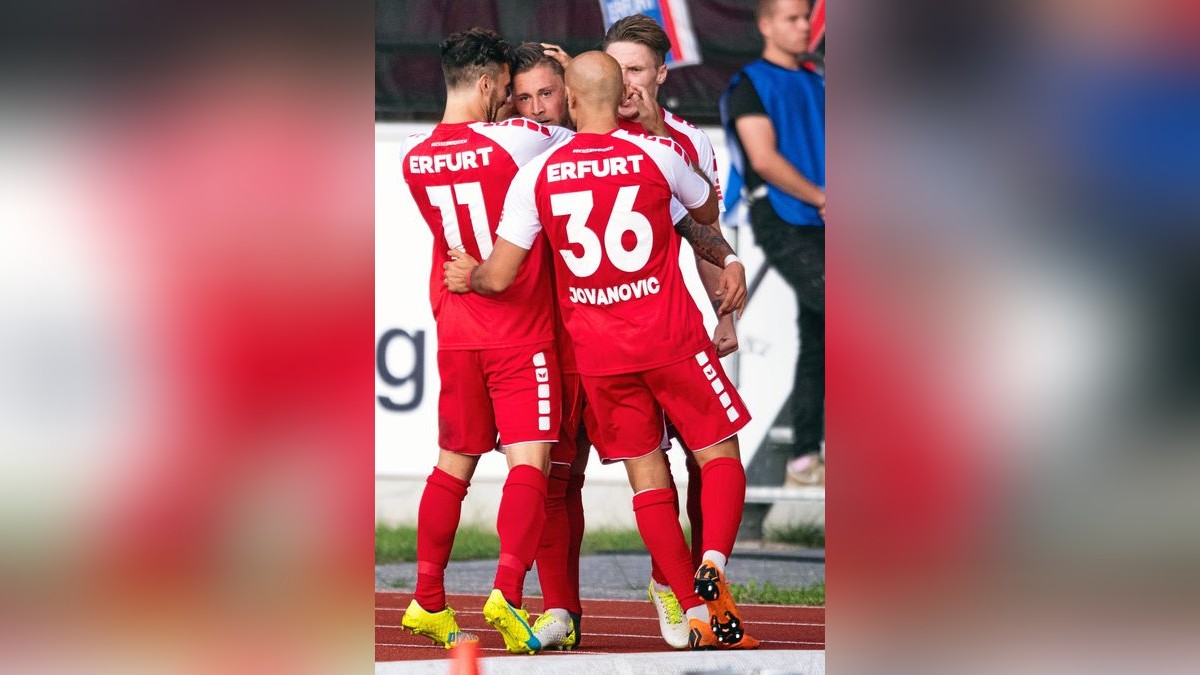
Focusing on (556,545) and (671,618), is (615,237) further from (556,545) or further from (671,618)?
(671,618)

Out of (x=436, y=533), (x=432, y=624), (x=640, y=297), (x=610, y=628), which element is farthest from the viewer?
(x=610, y=628)

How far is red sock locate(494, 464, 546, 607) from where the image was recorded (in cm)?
486

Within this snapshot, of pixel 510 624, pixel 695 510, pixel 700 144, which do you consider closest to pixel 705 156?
pixel 700 144

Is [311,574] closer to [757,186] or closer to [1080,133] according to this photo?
[1080,133]

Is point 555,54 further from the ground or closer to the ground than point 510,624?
further from the ground

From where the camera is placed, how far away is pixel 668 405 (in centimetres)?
493

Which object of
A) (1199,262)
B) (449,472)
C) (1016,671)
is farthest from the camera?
(449,472)

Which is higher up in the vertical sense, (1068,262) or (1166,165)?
(1166,165)

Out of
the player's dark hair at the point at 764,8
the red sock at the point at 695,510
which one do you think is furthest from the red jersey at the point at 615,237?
the player's dark hair at the point at 764,8

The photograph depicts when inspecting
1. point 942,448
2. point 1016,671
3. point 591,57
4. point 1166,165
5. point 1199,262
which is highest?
point 591,57

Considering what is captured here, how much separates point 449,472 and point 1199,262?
2904mm

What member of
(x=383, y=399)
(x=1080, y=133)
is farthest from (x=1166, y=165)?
(x=383, y=399)

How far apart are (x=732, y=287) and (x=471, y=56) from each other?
115 centimetres

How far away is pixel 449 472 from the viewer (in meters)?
5.18
